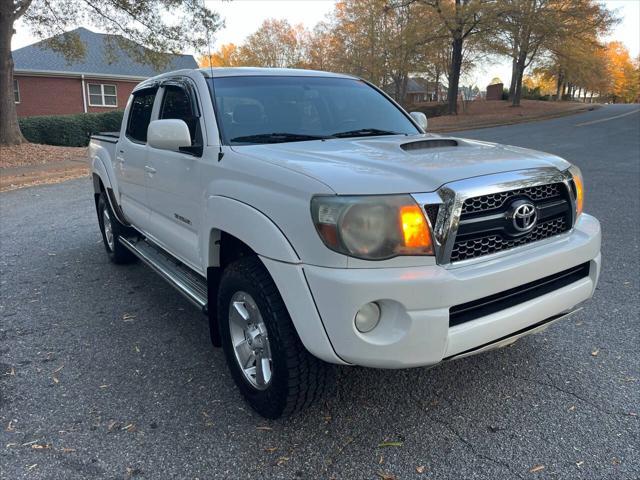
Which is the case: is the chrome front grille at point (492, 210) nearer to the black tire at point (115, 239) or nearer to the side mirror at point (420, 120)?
the side mirror at point (420, 120)

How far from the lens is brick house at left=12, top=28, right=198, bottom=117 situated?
93.5ft

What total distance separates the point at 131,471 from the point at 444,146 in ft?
8.02

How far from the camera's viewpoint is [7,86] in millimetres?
15664

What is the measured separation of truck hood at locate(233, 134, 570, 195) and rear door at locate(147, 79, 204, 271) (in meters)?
0.46

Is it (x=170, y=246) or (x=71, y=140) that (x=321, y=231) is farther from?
(x=71, y=140)

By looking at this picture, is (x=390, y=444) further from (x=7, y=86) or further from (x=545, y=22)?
(x=545, y=22)

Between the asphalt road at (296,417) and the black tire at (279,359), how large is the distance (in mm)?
183

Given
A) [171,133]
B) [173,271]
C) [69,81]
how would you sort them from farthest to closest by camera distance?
[69,81], [173,271], [171,133]

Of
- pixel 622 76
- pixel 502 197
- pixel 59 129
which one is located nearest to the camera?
pixel 502 197

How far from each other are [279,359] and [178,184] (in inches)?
63.6

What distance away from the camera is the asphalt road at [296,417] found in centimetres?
246

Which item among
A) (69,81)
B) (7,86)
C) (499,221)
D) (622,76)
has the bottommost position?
(499,221)

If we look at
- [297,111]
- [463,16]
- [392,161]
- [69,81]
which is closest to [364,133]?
[297,111]

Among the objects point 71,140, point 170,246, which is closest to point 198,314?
point 170,246
